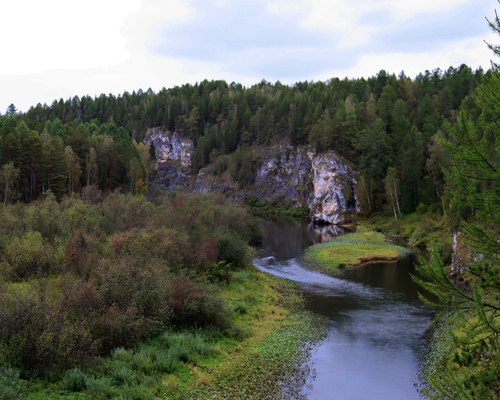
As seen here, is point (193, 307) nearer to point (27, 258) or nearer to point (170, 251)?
point (170, 251)

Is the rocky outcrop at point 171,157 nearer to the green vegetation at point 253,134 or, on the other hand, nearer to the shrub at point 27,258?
the green vegetation at point 253,134

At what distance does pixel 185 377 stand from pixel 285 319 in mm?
12624

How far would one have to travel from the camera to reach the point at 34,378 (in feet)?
48.5

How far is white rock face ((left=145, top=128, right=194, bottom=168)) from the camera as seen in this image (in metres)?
163

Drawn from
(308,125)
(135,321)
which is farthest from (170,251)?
(308,125)

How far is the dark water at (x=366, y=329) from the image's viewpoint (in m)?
20.8

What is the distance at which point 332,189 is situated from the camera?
319 feet

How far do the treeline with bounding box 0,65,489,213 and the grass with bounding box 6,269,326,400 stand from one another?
4640cm

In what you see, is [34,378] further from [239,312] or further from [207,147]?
[207,147]

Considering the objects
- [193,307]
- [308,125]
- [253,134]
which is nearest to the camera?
[193,307]

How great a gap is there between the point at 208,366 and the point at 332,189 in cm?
8113

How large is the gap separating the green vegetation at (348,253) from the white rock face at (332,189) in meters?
28.5

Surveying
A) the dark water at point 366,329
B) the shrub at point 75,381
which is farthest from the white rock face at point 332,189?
the shrub at point 75,381

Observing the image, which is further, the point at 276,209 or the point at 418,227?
the point at 276,209
